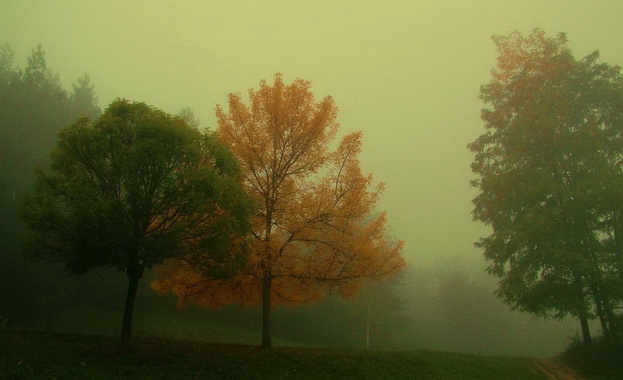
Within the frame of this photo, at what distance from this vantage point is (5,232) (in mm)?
24406

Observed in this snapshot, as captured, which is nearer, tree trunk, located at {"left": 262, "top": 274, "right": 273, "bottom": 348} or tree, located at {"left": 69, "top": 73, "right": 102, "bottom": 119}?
tree trunk, located at {"left": 262, "top": 274, "right": 273, "bottom": 348}

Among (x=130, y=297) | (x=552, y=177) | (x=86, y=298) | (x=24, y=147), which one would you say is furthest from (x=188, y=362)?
(x=24, y=147)

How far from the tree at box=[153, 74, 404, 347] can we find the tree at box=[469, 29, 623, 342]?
36.0 feet

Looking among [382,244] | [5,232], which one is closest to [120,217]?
[382,244]

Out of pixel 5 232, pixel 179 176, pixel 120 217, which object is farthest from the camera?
pixel 5 232

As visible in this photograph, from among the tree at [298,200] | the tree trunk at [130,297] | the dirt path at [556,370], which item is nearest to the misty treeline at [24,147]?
the tree trunk at [130,297]

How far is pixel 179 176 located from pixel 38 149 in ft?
84.1

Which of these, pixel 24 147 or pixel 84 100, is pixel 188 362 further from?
pixel 84 100

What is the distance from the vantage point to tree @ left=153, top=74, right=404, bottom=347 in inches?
555

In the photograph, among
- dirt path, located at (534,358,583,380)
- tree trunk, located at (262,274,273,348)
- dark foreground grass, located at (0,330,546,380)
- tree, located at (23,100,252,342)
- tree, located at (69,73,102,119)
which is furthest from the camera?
tree, located at (69,73,102,119)

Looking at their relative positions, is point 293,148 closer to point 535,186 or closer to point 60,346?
point 60,346

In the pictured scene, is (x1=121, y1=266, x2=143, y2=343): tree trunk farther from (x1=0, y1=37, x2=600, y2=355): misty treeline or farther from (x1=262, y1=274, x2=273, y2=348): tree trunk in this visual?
(x1=262, y1=274, x2=273, y2=348): tree trunk

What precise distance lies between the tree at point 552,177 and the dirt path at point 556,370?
2.22m

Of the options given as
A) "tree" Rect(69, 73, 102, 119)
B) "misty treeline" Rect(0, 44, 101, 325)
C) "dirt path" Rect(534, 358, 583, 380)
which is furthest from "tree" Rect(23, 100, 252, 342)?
"tree" Rect(69, 73, 102, 119)
